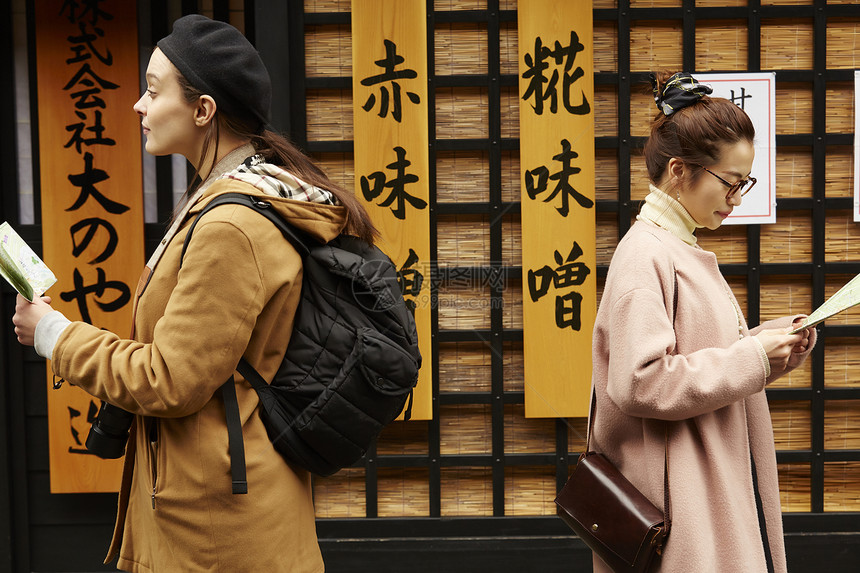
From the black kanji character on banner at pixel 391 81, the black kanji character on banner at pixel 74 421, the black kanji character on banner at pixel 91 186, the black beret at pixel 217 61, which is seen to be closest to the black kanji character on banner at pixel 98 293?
the black kanji character on banner at pixel 91 186

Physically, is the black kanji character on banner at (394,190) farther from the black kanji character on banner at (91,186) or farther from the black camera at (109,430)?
the black camera at (109,430)

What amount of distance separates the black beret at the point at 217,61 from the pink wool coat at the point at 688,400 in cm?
102

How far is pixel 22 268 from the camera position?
1639mm

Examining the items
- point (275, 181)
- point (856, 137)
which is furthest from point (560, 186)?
point (275, 181)

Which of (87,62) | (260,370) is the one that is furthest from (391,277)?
(87,62)

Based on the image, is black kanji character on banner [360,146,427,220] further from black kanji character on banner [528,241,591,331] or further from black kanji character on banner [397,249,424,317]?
black kanji character on banner [528,241,591,331]

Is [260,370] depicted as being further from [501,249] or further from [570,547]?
[570,547]

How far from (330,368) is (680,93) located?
117 centimetres

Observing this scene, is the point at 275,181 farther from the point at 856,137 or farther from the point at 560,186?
the point at 856,137

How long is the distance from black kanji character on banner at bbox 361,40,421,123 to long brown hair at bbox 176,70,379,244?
1793 mm

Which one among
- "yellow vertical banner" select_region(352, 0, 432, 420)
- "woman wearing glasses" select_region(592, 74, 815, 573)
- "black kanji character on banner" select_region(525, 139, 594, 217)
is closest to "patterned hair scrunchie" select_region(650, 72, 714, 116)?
"woman wearing glasses" select_region(592, 74, 815, 573)

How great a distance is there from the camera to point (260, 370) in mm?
1569

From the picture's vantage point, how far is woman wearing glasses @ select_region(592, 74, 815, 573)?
163cm

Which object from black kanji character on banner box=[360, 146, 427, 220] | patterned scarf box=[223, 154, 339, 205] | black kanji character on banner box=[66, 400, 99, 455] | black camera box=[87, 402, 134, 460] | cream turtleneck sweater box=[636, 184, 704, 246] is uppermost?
black kanji character on banner box=[360, 146, 427, 220]
